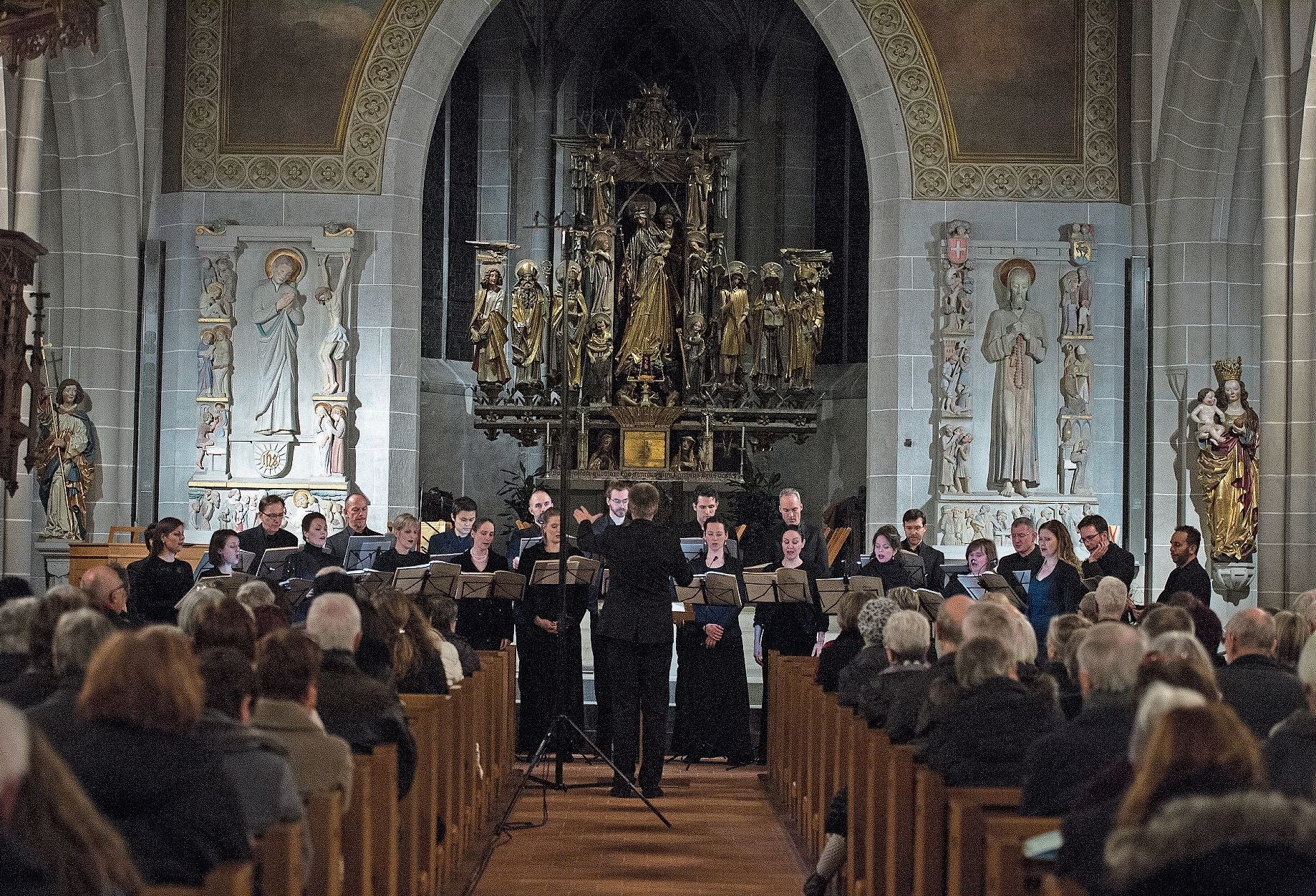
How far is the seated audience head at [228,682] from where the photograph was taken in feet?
13.6

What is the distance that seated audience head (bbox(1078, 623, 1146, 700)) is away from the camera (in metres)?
4.34

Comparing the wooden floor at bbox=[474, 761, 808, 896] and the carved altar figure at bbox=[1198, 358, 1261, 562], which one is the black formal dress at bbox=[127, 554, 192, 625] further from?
the carved altar figure at bbox=[1198, 358, 1261, 562]

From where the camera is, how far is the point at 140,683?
3.25 metres

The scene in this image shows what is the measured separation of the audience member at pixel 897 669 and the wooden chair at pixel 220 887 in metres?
2.82

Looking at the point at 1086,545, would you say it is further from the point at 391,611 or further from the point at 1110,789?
the point at 1110,789

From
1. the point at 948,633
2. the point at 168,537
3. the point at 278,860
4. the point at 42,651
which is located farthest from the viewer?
the point at 168,537

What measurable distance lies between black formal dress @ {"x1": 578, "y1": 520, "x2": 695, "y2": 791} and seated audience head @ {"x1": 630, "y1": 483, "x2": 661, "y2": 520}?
Result: 10 centimetres

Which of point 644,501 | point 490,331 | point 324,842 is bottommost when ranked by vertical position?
point 324,842

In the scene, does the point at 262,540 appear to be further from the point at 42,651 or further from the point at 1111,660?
the point at 1111,660

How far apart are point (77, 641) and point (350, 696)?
86 centimetres

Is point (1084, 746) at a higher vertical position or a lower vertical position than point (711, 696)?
higher

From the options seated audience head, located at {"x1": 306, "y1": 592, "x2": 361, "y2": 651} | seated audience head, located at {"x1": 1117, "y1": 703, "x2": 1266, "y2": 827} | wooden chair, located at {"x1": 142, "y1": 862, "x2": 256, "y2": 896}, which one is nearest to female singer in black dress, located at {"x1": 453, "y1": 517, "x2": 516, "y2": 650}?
seated audience head, located at {"x1": 306, "y1": 592, "x2": 361, "y2": 651}

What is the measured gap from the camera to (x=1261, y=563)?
36.2 ft

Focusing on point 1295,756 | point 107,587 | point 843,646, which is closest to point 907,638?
point 843,646
